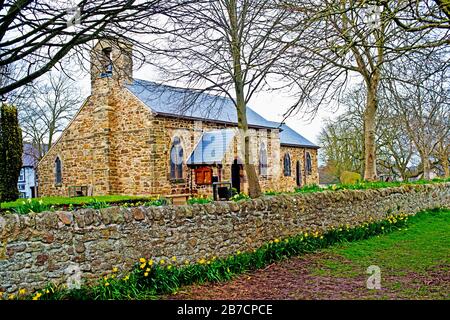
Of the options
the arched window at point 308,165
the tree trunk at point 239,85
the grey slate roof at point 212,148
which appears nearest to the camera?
the tree trunk at point 239,85

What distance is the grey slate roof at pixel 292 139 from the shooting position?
3170 centimetres

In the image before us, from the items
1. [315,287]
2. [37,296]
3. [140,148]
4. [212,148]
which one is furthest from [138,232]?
[212,148]

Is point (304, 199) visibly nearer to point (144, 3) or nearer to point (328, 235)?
point (328, 235)

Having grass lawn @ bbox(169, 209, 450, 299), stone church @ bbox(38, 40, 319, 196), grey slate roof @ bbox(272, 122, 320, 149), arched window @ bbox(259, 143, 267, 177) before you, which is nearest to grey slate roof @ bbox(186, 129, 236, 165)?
stone church @ bbox(38, 40, 319, 196)

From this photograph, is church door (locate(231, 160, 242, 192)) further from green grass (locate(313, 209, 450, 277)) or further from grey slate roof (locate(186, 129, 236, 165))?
green grass (locate(313, 209, 450, 277))

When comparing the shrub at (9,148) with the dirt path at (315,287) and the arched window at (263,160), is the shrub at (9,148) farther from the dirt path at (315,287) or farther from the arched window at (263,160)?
the dirt path at (315,287)

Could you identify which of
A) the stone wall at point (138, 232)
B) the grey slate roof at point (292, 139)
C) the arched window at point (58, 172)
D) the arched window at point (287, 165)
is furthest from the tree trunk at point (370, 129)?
the arched window at point (58, 172)

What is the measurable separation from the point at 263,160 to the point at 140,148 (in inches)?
364

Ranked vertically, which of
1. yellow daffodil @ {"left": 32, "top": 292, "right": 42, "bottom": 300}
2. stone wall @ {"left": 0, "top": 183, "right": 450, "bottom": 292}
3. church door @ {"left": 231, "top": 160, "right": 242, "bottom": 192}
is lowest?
yellow daffodil @ {"left": 32, "top": 292, "right": 42, "bottom": 300}

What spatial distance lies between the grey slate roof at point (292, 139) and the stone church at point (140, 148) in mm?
4637

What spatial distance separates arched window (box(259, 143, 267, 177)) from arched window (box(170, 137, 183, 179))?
6.82 metres

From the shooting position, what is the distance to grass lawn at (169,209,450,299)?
668 cm

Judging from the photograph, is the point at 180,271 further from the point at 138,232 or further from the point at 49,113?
the point at 49,113
